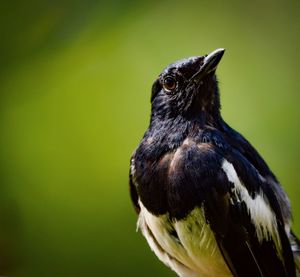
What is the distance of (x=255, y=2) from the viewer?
7828 millimetres

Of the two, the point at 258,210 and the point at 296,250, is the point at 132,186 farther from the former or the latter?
the point at 296,250

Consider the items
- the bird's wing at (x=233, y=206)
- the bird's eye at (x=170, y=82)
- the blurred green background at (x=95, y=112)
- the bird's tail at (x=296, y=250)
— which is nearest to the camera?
the bird's wing at (x=233, y=206)

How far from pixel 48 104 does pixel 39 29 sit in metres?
0.75

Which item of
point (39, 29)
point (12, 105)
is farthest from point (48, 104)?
point (39, 29)

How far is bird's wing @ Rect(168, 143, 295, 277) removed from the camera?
491 centimetres

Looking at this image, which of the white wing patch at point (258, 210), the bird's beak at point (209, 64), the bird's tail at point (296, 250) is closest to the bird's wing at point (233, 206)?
the white wing patch at point (258, 210)

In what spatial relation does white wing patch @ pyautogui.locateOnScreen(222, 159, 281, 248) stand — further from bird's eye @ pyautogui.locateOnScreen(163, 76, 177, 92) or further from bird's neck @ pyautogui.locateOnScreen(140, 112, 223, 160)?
bird's eye @ pyautogui.locateOnScreen(163, 76, 177, 92)

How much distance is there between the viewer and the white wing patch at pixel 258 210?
497cm

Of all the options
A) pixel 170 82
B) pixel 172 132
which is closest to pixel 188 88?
pixel 170 82

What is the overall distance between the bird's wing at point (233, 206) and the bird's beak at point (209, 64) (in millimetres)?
427

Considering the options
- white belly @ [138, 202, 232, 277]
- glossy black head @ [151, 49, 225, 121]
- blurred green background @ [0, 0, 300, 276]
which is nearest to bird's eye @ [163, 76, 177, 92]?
glossy black head @ [151, 49, 225, 121]

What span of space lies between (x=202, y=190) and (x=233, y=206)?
201 mm

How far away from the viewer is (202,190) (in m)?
4.91

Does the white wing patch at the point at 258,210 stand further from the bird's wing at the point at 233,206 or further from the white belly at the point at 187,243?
the white belly at the point at 187,243
